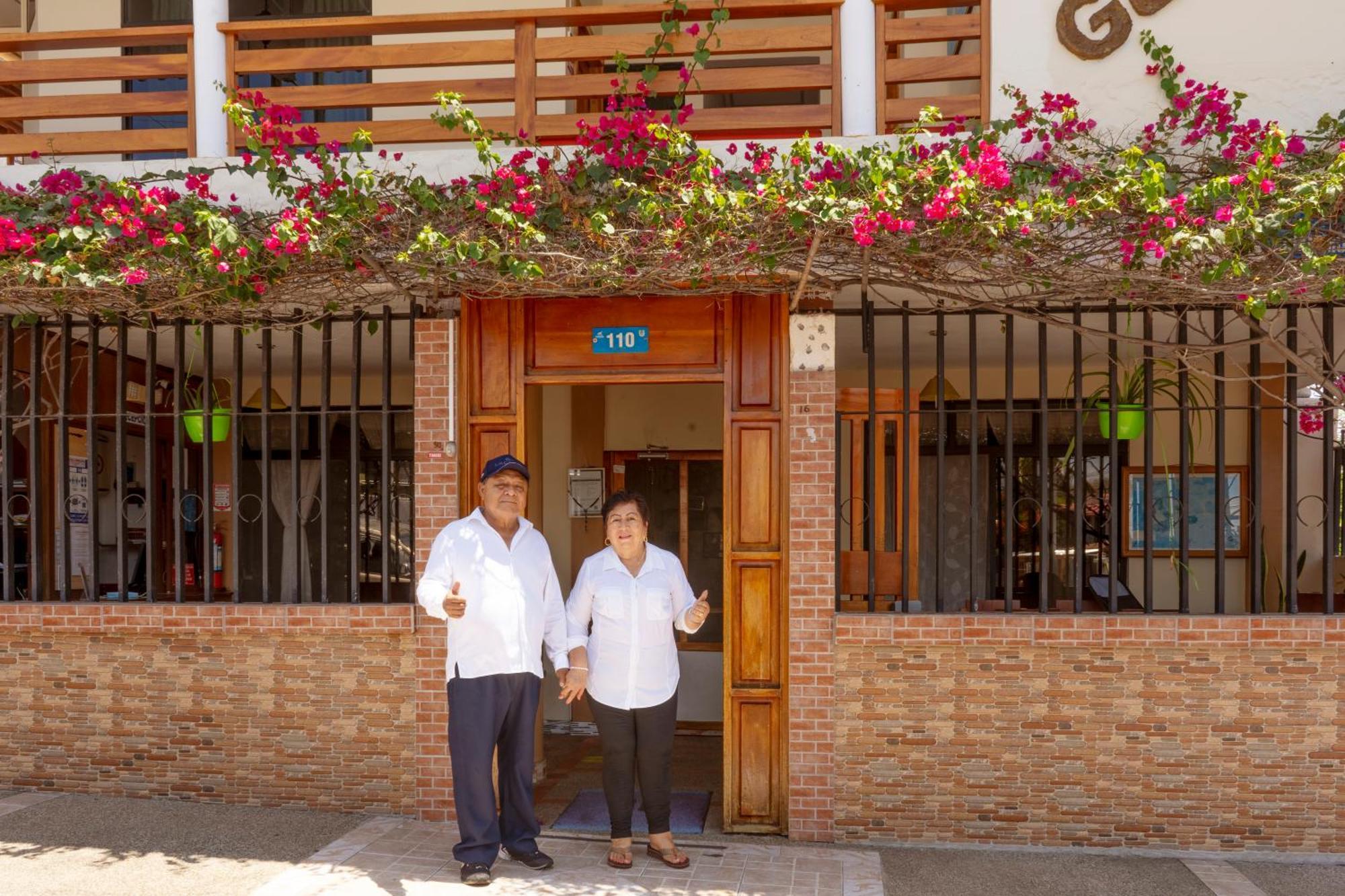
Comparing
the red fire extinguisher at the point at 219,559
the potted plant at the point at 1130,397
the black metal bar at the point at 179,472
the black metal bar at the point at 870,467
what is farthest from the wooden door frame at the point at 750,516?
→ the red fire extinguisher at the point at 219,559

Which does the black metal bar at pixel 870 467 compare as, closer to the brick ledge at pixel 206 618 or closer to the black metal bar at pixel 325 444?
the brick ledge at pixel 206 618

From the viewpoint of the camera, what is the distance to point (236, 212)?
5.62m

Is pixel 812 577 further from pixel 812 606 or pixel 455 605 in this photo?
pixel 455 605

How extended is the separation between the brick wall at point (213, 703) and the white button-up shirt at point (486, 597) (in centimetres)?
112

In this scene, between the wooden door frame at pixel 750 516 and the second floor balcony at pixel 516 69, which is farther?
the wooden door frame at pixel 750 516

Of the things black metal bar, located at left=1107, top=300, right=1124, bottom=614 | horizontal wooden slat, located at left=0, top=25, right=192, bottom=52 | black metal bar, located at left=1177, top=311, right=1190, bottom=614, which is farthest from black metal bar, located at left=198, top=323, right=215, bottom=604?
black metal bar, located at left=1177, top=311, right=1190, bottom=614

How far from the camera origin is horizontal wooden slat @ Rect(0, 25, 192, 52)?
6.11m

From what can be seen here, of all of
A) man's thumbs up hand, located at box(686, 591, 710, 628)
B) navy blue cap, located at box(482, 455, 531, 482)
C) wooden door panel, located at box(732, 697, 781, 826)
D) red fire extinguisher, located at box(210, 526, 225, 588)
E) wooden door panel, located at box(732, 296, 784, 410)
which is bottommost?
wooden door panel, located at box(732, 697, 781, 826)

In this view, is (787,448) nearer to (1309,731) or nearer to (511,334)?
(511,334)

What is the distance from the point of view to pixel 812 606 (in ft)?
18.7

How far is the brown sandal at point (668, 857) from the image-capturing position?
517cm

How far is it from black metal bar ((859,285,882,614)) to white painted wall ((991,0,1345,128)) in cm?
126

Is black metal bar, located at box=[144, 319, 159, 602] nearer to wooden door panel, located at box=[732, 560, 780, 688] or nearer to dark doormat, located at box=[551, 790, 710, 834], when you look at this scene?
dark doormat, located at box=[551, 790, 710, 834]

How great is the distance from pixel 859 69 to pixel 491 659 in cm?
349
